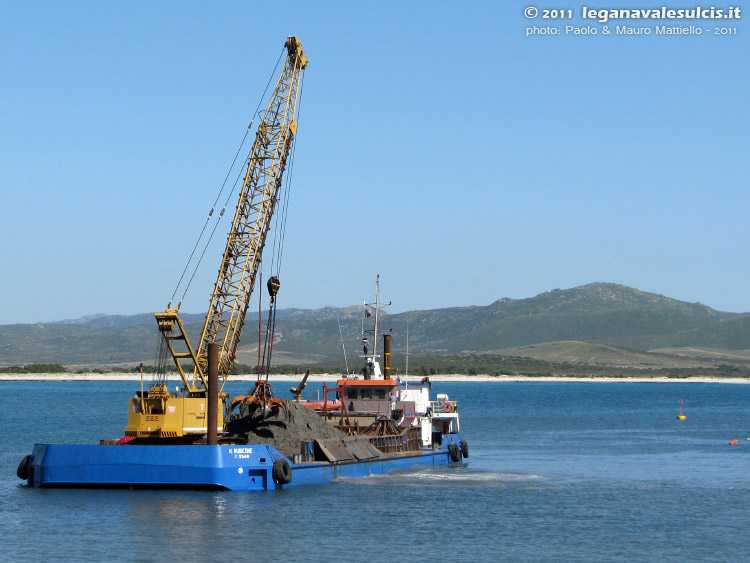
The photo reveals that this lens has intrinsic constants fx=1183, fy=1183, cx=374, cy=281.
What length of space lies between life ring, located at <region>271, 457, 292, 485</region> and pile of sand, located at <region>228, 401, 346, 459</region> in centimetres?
201

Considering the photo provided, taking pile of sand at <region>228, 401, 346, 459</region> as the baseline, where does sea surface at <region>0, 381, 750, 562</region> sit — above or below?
below

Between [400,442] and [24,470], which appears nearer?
[24,470]

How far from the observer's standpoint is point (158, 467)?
41.7 meters

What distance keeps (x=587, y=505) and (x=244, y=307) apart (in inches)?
930

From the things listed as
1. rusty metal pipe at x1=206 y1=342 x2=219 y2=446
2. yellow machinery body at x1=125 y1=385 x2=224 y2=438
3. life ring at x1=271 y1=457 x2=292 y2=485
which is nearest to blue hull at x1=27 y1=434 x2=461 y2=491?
life ring at x1=271 y1=457 x2=292 y2=485

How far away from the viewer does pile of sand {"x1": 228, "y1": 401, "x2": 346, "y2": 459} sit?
46.3 meters

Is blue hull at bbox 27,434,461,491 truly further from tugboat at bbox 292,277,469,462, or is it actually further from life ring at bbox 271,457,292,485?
tugboat at bbox 292,277,469,462

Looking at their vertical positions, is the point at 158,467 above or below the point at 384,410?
below

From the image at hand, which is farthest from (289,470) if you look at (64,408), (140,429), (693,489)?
(64,408)

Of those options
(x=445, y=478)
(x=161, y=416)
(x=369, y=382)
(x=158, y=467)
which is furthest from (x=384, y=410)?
(x=158, y=467)

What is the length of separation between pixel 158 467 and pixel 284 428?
6502mm

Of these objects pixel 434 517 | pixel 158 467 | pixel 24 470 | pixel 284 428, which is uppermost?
pixel 284 428

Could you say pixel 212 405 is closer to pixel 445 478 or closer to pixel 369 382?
pixel 445 478

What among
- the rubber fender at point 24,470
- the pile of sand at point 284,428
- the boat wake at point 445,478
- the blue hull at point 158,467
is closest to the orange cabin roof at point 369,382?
the boat wake at point 445,478
